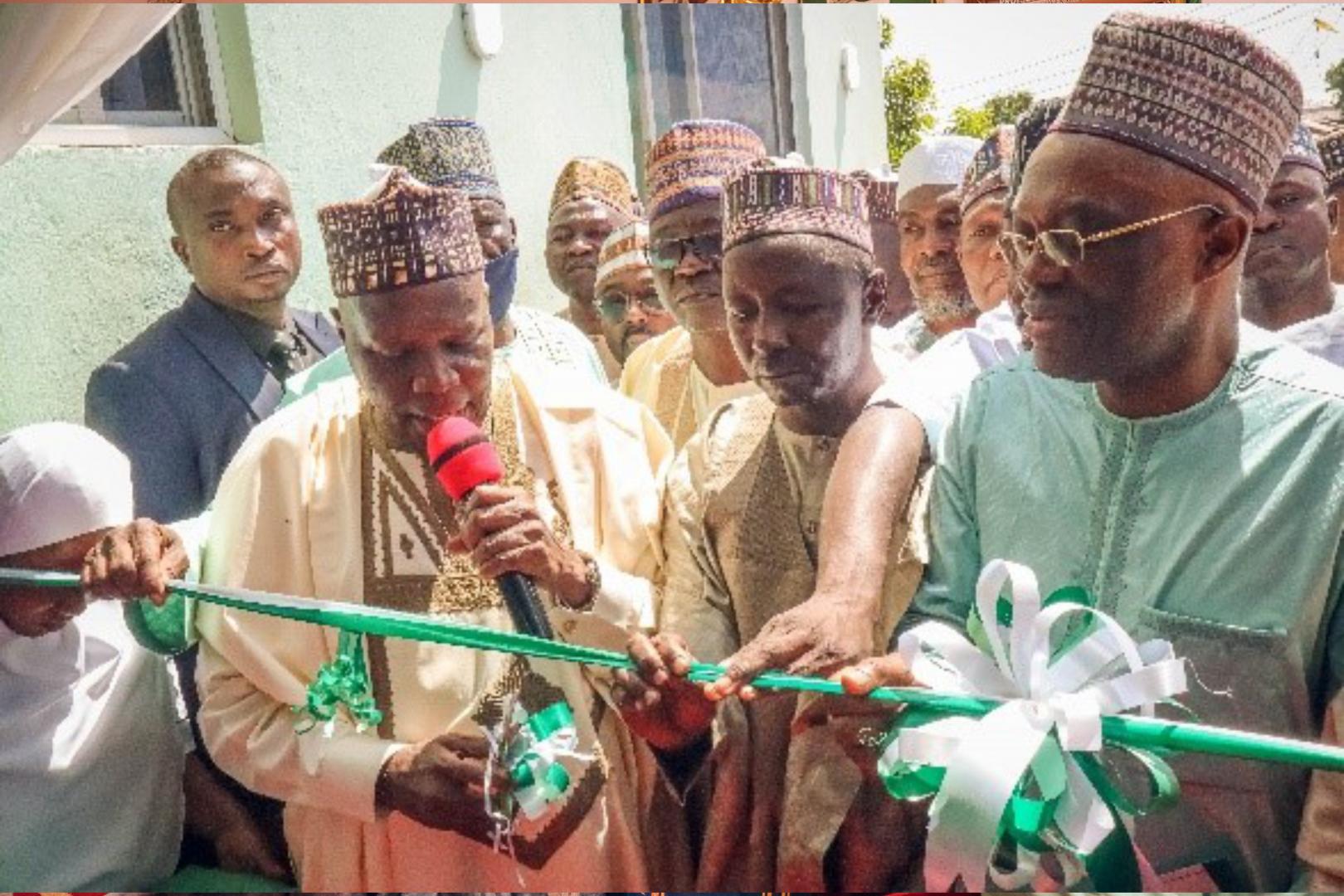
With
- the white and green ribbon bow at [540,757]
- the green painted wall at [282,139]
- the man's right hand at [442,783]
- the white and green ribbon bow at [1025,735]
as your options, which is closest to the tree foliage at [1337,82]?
the white and green ribbon bow at [1025,735]

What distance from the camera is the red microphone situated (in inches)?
74.7

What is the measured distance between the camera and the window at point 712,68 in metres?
2.73

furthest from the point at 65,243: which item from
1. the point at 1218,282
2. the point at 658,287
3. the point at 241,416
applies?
the point at 1218,282

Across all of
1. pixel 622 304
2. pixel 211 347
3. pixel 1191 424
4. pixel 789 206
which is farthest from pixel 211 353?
pixel 1191 424

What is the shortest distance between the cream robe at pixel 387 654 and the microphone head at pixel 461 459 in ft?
0.66

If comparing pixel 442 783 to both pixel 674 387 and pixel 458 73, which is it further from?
pixel 458 73

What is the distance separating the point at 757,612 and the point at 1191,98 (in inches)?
34.3

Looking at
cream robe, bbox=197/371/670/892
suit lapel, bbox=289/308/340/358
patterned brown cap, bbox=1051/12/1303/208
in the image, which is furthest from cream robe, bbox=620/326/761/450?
patterned brown cap, bbox=1051/12/1303/208

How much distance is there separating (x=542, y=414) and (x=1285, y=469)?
1.04 meters

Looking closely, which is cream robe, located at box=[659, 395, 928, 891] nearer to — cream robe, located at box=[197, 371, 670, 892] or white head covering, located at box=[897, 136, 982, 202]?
cream robe, located at box=[197, 371, 670, 892]

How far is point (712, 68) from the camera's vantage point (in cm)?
277

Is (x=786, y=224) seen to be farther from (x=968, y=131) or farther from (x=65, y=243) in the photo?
(x=65, y=243)

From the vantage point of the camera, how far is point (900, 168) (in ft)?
10.3

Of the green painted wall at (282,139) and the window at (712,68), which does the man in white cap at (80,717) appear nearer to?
the green painted wall at (282,139)
